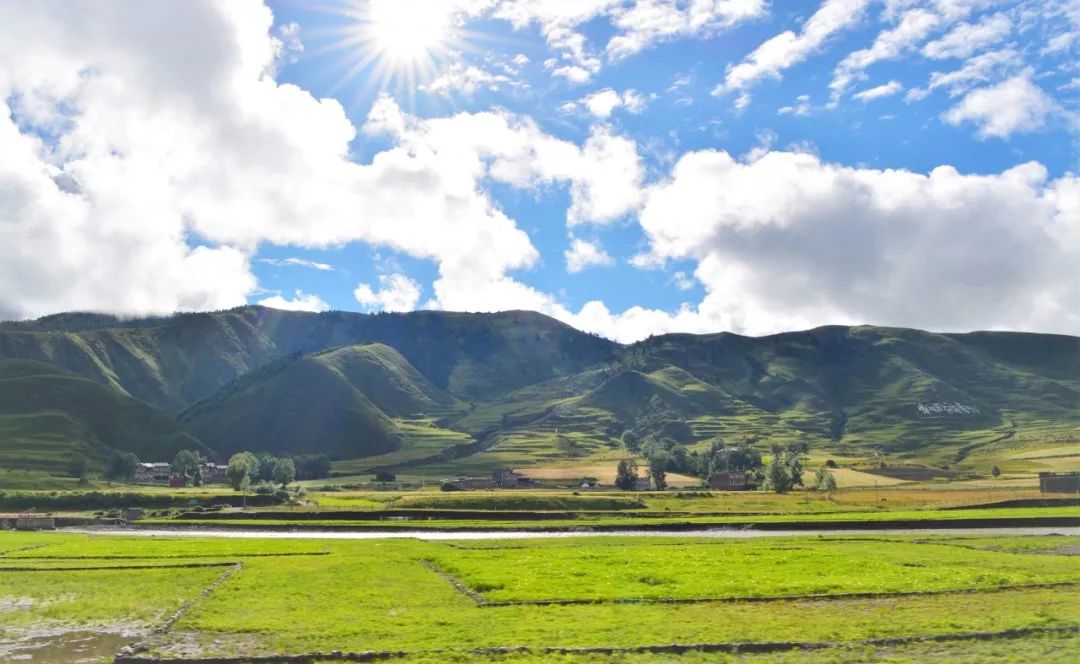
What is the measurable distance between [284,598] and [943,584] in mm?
34902

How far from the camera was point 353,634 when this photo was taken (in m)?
32.2

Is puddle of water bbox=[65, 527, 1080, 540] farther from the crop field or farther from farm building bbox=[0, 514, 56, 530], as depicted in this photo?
the crop field

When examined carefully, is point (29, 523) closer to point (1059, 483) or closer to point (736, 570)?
point (736, 570)

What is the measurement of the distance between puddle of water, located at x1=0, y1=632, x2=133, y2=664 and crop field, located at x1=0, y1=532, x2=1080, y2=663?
25cm

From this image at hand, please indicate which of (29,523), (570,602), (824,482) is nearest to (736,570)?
(570,602)

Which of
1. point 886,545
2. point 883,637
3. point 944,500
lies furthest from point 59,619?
point 944,500

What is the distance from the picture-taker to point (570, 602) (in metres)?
38.6

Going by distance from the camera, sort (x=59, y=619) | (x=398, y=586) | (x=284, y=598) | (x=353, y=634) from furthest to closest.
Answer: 1. (x=398, y=586)
2. (x=284, y=598)
3. (x=59, y=619)
4. (x=353, y=634)

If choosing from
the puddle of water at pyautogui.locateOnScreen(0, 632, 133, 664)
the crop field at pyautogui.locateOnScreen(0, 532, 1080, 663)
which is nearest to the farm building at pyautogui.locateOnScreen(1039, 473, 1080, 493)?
the crop field at pyautogui.locateOnScreen(0, 532, 1080, 663)

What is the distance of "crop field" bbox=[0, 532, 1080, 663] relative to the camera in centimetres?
2927

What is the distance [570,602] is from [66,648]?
21511 millimetres

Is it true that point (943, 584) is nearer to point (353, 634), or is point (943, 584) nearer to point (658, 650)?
point (658, 650)

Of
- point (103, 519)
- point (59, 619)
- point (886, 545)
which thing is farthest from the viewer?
point (103, 519)

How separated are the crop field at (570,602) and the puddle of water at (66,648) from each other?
249 millimetres
